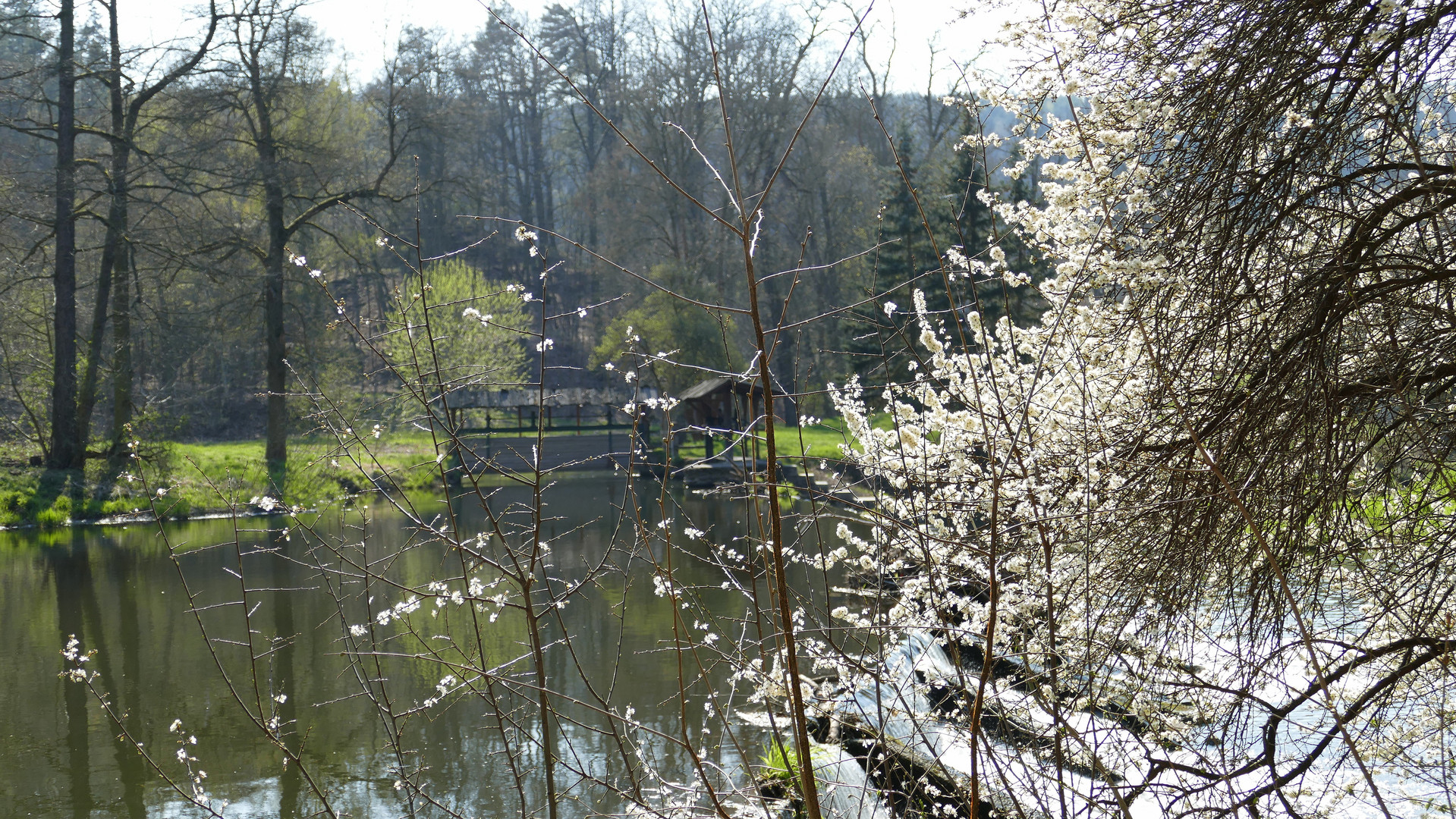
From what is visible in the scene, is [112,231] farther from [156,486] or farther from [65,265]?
[156,486]

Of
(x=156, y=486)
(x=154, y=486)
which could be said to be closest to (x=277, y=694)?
(x=154, y=486)

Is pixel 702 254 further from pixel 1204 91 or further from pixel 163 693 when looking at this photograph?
pixel 1204 91

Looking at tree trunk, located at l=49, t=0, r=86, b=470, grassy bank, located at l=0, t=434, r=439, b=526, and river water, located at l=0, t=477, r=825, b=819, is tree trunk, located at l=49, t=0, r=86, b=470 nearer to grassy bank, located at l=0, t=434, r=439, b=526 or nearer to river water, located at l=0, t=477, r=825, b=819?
grassy bank, located at l=0, t=434, r=439, b=526

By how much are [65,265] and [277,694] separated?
14114 mm

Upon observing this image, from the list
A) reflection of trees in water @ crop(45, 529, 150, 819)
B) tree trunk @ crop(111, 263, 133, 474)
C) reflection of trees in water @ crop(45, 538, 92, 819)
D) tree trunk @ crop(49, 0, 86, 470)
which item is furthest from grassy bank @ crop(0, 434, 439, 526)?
reflection of trees in water @ crop(45, 538, 92, 819)

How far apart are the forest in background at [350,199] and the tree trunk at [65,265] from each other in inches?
1.8

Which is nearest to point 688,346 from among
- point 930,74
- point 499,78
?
point 499,78

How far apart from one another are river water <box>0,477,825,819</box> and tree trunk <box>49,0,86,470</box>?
5.64m

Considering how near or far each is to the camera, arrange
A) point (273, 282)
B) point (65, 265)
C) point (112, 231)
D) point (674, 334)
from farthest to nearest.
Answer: point (674, 334) → point (273, 282) → point (112, 231) → point (65, 265)

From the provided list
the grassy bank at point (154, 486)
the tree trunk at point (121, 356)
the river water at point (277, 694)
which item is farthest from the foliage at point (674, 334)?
the river water at point (277, 694)

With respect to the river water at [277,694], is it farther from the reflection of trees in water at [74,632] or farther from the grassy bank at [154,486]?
the grassy bank at [154,486]

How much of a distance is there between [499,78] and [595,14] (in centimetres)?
530

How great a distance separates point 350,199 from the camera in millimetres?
20406

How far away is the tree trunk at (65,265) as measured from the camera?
1817 cm
